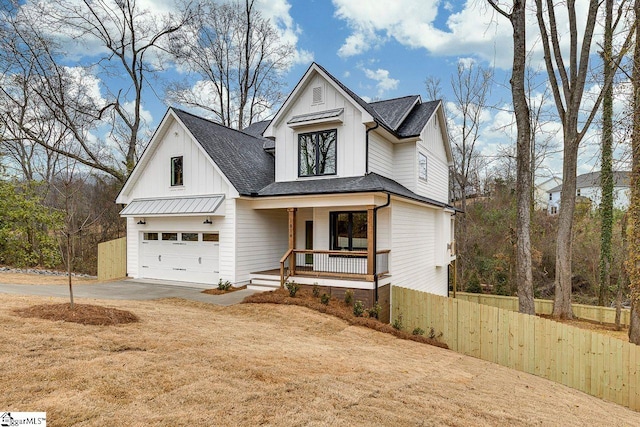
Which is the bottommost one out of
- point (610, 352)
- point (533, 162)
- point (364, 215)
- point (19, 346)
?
point (610, 352)

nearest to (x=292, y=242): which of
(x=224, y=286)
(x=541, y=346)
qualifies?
(x=224, y=286)

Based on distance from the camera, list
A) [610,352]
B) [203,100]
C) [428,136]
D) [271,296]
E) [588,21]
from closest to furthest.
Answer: [610,352], [271,296], [588,21], [428,136], [203,100]

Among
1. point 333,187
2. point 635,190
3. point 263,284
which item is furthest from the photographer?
point 263,284

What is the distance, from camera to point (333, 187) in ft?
39.5

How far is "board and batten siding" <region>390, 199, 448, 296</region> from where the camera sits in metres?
12.7

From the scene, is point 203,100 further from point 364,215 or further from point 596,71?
point 596,71

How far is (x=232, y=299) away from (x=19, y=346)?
20.8ft

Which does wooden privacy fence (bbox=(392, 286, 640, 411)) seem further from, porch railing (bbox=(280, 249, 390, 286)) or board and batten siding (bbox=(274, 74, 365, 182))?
board and batten siding (bbox=(274, 74, 365, 182))

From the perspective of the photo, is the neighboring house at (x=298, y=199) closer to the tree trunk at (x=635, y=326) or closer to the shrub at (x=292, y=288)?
the shrub at (x=292, y=288)

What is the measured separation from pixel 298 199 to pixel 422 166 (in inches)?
266

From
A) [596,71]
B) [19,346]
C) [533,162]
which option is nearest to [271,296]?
[19,346]

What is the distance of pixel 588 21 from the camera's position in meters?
14.1

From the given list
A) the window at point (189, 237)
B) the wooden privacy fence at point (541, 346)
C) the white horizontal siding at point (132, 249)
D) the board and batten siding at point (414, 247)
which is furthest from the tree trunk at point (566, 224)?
the white horizontal siding at point (132, 249)

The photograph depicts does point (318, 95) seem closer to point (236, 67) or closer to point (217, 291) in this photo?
point (217, 291)
